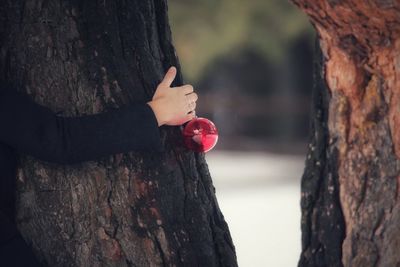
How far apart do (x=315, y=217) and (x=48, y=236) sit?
42.1 inches

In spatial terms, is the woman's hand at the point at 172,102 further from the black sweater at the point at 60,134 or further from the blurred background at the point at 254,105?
the blurred background at the point at 254,105

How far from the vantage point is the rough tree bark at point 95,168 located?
2.97m

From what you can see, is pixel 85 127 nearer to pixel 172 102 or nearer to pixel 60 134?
pixel 60 134

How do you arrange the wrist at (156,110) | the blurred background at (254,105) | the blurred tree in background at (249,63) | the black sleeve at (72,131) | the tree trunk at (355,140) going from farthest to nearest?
the blurred tree in background at (249,63), the blurred background at (254,105), the tree trunk at (355,140), the wrist at (156,110), the black sleeve at (72,131)

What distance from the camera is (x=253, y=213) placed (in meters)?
12.3

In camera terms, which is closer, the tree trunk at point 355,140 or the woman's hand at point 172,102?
the woman's hand at point 172,102

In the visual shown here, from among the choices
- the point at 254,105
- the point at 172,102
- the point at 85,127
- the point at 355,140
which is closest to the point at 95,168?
the point at 85,127

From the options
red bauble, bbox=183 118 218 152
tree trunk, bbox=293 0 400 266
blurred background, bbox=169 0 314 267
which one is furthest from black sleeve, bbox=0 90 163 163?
blurred background, bbox=169 0 314 267

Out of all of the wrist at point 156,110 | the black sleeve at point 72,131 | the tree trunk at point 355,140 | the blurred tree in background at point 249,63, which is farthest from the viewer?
the blurred tree in background at point 249,63

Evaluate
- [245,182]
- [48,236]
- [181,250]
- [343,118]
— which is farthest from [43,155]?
[245,182]

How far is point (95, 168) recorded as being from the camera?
298 centimetres

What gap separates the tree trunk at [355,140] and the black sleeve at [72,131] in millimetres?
684

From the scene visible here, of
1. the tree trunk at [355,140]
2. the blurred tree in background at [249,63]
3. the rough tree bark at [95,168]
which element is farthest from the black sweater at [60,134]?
the blurred tree in background at [249,63]

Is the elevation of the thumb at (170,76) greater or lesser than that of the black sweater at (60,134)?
greater
